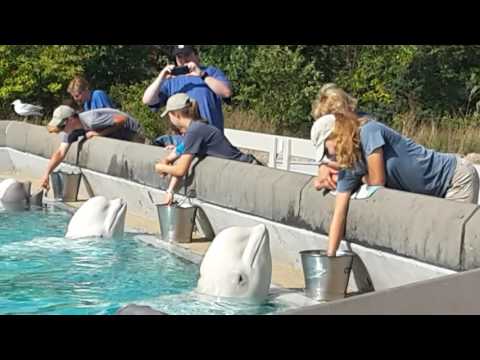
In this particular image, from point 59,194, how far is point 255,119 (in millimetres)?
9344

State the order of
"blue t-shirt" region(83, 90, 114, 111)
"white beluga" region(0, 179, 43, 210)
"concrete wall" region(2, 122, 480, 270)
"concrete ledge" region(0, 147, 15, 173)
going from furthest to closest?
"concrete ledge" region(0, 147, 15, 173), "blue t-shirt" region(83, 90, 114, 111), "white beluga" region(0, 179, 43, 210), "concrete wall" region(2, 122, 480, 270)

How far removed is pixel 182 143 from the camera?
919 centimetres

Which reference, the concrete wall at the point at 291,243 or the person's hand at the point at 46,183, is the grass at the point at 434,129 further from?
the person's hand at the point at 46,183

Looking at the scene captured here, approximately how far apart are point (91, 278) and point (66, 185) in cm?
431

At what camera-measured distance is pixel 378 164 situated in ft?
21.9

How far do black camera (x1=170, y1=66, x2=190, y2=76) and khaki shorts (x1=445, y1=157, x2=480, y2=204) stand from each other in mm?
3889

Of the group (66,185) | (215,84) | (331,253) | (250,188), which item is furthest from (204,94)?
(331,253)

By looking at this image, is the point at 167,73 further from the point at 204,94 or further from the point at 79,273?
the point at 79,273

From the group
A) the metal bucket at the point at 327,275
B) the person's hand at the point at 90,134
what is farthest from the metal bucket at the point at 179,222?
the person's hand at the point at 90,134

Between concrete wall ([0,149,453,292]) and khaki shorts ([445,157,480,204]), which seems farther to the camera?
khaki shorts ([445,157,480,204])

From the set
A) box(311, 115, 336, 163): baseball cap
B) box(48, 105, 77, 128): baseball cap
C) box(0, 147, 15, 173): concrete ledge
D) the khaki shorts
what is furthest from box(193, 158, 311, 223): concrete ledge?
box(0, 147, 15, 173): concrete ledge

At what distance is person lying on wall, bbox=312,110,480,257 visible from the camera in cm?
656

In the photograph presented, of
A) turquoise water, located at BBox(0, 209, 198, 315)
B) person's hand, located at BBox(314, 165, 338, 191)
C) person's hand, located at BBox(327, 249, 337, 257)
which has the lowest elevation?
turquoise water, located at BBox(0, 209, 198, 315)

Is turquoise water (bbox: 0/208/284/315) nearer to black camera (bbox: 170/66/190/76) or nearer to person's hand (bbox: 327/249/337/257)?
person's hand (bbox: 327/249/337/257)
